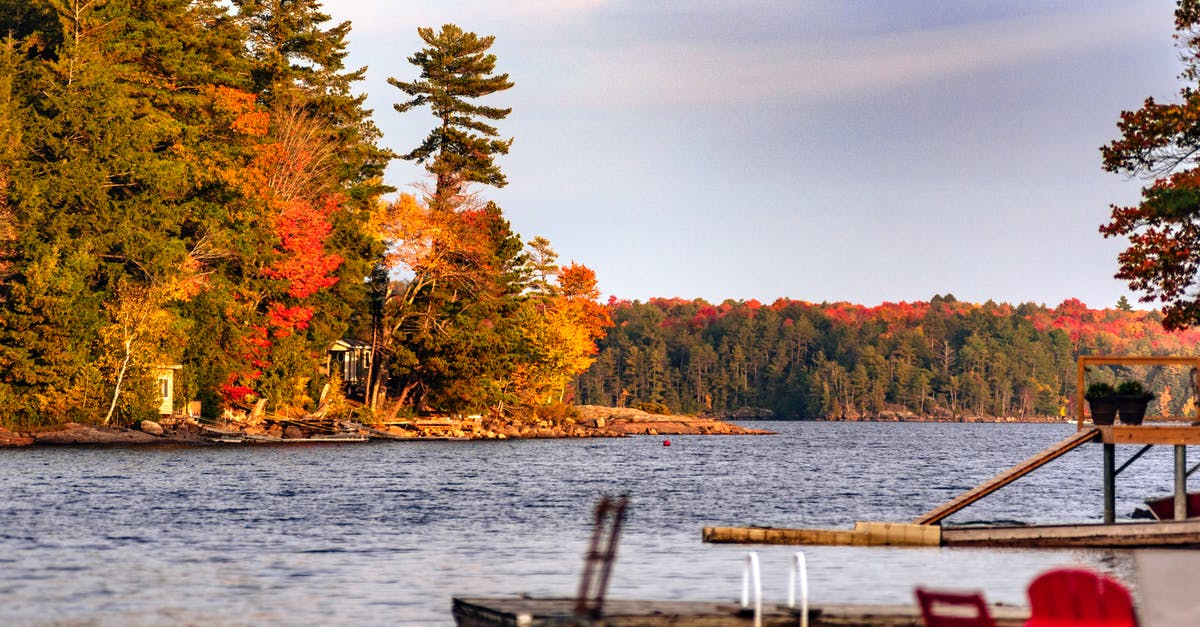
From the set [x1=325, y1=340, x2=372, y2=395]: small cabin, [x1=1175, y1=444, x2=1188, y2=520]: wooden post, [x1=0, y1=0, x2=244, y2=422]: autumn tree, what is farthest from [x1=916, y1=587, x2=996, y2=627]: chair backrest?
[x1=325, y1=340, x2=372, y2=395]: small cabin

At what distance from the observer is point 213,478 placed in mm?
52312

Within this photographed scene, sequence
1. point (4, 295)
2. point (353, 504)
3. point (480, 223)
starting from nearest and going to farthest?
1. point (353, 504)
2. point (4, 295)
3. point (480, 223)

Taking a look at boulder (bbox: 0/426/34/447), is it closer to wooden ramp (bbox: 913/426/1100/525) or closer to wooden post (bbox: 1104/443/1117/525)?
wooden ramp (bbox: 913/426/1100/525)

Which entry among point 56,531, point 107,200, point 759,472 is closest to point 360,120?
point 107,200

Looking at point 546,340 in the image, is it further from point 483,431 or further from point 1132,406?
point 1132,406

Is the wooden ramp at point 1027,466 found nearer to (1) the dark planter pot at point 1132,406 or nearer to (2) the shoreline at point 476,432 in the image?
(1) the dark planter pot at point 1132,406

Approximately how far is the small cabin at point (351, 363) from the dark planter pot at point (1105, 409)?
6927cm

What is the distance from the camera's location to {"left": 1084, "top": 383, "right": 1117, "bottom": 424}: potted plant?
28125 mm

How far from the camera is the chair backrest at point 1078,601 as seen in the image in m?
11.1

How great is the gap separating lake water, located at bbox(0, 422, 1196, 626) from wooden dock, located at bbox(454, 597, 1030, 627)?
3629 mm

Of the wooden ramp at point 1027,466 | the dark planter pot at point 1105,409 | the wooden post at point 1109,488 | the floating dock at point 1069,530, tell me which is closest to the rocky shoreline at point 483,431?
the floating dock at point 1069,530

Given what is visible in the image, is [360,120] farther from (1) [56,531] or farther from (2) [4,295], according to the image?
(1) [56,531]

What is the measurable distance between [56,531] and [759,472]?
4299 centimetres

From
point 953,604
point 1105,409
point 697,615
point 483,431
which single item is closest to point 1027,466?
point 1105,409
